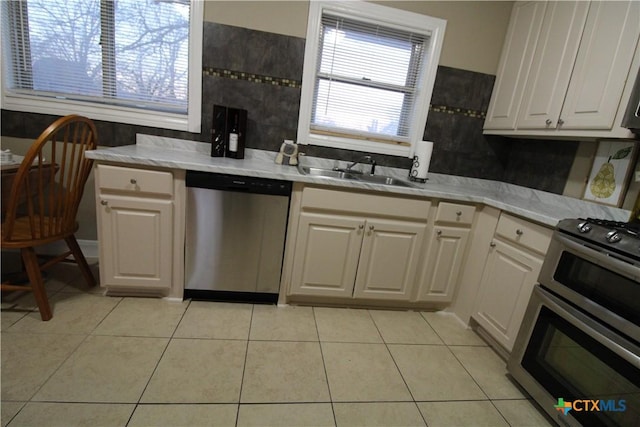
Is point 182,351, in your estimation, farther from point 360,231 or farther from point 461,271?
point 461,271

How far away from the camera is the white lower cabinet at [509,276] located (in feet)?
5.23

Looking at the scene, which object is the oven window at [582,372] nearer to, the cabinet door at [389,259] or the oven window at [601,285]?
the oven window at [601,285]

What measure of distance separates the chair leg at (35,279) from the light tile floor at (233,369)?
0.06m

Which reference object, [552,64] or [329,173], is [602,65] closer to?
[552,64]

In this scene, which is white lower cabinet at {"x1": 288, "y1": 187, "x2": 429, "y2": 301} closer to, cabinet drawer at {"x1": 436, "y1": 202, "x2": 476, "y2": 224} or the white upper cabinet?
cabinet drawer at {"x1": 436, "y1": 202, "x2": 476, "y2": 224}

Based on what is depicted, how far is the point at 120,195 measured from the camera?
167 cm

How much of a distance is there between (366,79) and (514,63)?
1081mm

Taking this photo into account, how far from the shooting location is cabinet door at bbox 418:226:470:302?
2006 mm

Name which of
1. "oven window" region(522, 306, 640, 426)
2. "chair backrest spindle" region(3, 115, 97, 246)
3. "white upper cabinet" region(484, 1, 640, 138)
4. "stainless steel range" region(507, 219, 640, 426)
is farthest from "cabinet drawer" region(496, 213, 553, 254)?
"chair backrest spindle" region(3, 115, 97, 246)

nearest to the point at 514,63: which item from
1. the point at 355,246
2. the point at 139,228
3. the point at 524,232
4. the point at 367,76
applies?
the point at 367,76

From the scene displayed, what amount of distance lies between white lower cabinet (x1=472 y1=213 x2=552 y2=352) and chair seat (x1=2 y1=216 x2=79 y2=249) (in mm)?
2548

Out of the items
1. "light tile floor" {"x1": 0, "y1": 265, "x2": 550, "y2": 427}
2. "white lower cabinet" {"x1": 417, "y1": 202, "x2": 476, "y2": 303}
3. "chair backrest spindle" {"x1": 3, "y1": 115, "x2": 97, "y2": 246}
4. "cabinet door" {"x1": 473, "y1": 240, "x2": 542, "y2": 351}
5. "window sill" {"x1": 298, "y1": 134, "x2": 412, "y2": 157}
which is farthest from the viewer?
"window sill" {"x1": 298, "y1": 134, "x2": 412, "y2": 157}

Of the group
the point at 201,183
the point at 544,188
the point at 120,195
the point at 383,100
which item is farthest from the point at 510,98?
the point at 120,195

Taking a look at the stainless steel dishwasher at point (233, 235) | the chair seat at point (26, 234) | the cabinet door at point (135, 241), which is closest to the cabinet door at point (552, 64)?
the stainless steel dishwasher at point (233, 235)
